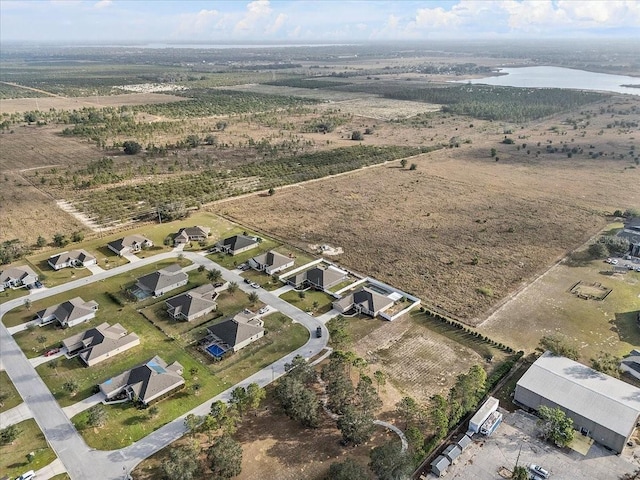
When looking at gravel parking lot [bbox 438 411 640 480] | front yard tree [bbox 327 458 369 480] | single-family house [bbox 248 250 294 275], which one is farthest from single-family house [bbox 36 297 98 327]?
gravel parking lot [bbox 438 411 640 480]

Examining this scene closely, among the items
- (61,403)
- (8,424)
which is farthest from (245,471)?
(8,424)

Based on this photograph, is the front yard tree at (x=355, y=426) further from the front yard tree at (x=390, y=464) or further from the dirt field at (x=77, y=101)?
the dirt field at (x=77, y=101)

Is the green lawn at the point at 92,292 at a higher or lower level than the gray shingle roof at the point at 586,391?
lower

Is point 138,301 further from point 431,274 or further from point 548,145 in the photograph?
point 548,145

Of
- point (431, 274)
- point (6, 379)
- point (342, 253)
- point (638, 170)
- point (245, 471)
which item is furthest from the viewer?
point (638, 170)

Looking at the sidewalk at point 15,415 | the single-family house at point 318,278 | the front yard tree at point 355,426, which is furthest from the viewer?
the single-family house at point 318,278

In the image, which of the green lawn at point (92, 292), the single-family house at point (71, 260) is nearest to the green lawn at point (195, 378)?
the green lawn at point (92, 292)

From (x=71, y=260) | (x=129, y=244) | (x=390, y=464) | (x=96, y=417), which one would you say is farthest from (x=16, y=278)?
(x=390, y=464)

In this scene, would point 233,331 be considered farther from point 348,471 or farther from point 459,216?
point 459,216
